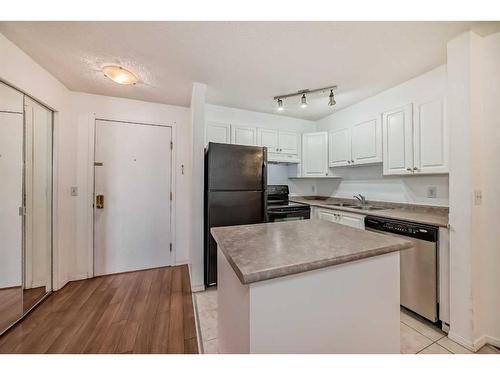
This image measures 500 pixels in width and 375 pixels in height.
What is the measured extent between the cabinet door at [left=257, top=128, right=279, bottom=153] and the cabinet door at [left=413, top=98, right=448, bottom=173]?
1.75 metres

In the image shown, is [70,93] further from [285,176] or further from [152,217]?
[285,176]

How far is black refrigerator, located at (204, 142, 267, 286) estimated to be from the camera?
7.50ft

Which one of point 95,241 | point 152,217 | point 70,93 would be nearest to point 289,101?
point 152,217

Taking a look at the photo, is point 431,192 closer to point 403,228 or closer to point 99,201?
point 403,228

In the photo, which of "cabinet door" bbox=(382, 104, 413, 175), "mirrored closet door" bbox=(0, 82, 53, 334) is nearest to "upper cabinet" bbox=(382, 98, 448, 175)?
"cabinet door" bbox=(382, 104, 413, 175)

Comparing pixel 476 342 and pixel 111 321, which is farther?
pixel 111 321

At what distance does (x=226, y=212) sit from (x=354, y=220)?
1.50 metres

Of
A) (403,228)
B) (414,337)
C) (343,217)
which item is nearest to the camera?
(414,337)

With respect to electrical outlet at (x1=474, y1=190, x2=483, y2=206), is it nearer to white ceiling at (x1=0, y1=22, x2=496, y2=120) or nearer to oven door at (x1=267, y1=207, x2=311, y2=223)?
white ceiling at (x1=0, y1=22, x2=496, y2=120)

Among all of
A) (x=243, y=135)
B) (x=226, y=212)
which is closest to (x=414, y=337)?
(x=226, y=212)

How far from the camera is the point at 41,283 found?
2084 mm

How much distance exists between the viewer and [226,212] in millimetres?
2350

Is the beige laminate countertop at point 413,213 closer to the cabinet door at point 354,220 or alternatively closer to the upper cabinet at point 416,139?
the cabinet door at point 354,220
